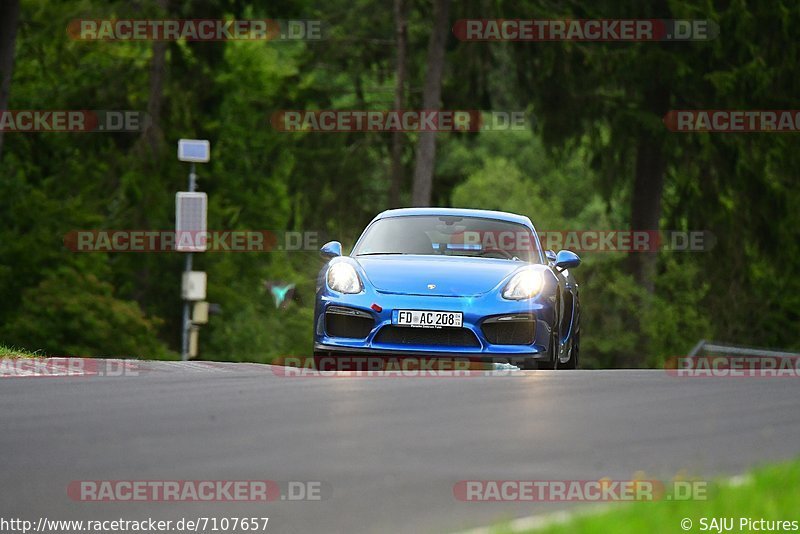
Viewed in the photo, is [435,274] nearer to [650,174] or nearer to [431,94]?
[431,94]

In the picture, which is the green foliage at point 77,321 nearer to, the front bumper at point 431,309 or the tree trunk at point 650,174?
the tree trunk at point 650,174

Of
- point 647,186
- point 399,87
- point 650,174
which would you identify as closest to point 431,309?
point 647,186

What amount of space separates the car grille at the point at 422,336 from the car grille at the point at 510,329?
0.56 feet

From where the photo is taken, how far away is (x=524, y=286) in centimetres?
1408

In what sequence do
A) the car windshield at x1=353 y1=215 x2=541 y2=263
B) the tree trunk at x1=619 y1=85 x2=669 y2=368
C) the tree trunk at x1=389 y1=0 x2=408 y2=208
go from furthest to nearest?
the tree trunk at x1=389 y1=0 x2=408 y2=208, the tree trunk at x1=619 y1=85 x2=669 y2=368, the car windshield at x1=353 y1=215 x2=541 y2=263

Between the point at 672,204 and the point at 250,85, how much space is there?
68.0ft

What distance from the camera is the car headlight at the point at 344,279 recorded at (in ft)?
45.6

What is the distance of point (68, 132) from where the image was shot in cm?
4419

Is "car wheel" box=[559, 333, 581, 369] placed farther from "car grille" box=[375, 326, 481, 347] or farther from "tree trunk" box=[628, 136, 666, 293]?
"tree trunk" box=[628, 136, 666, 293]

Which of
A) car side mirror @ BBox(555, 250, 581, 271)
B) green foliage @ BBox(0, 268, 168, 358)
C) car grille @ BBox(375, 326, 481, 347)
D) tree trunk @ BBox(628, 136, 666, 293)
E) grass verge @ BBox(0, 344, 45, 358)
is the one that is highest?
tree trunk @ BBox(628, 136, 666, 293)

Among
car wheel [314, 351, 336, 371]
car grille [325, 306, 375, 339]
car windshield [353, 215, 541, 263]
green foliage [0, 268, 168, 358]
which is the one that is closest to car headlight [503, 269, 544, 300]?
car windshield [353, 215, 541, 263]

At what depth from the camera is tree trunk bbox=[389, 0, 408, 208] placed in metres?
43.7

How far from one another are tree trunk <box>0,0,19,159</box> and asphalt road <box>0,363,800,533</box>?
2448 centimetres

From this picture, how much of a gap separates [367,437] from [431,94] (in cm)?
3229
